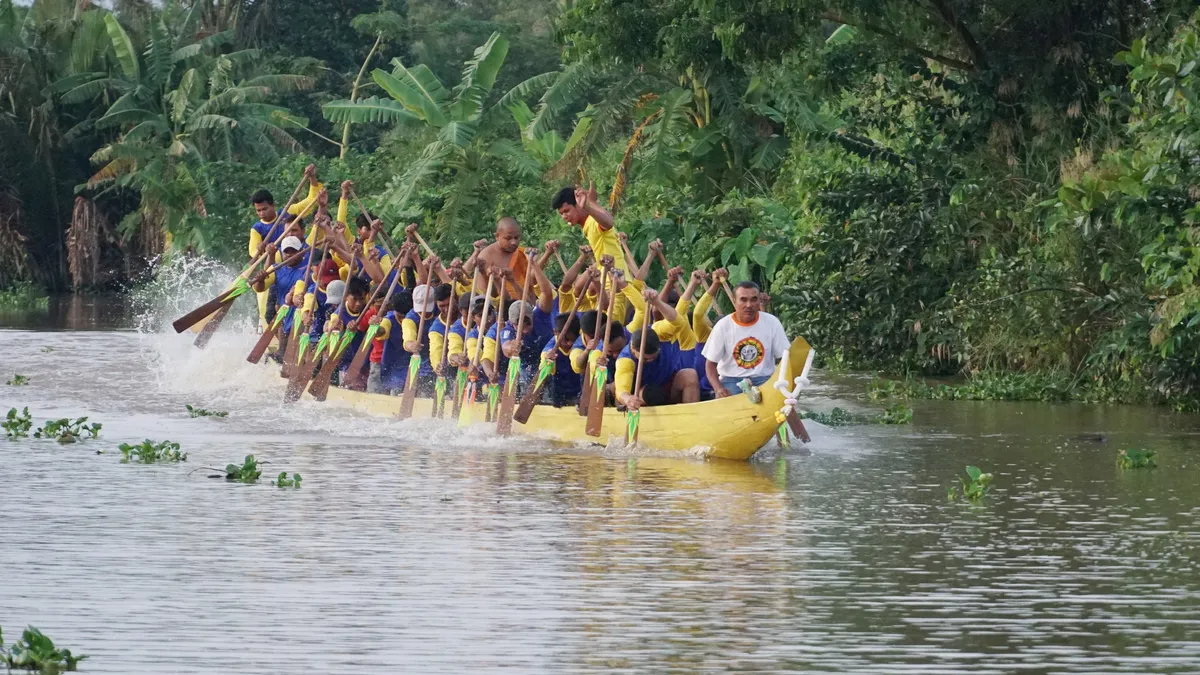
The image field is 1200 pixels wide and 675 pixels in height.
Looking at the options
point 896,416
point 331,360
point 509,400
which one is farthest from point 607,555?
point 331,360

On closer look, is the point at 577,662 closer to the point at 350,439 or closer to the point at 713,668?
the point at 713,668

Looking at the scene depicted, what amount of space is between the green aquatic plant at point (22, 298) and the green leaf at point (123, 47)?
184 inches

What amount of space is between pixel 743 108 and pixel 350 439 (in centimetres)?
1056

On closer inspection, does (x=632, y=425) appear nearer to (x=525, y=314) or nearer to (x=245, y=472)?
(x=525, y=314)

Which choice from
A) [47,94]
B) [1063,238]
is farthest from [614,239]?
[47,94]

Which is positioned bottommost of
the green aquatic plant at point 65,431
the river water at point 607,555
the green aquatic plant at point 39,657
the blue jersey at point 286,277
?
the green aquatic plant at point 39,657

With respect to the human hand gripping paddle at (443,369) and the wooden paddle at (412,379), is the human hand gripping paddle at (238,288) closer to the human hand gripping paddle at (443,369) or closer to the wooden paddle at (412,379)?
the wooden paddle at (412,379)

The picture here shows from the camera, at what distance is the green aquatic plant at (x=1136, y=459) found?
1234cm

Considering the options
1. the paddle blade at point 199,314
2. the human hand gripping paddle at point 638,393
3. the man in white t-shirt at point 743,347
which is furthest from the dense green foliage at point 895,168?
the paddle blade at point 199,314

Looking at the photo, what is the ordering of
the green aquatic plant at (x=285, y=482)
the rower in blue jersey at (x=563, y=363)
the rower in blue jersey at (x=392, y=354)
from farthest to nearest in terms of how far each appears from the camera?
the rower in blue jersey at (x=392, y=354) → the rower in blue jersey at (x=563, y=363) → the green aquatic plant at (x=285, y=482)

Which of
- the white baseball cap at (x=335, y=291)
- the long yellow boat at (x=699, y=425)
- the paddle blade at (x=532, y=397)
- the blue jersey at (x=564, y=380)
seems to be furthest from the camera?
the white baseball cap at (x=335, y=291)

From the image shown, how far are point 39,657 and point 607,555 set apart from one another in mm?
3250

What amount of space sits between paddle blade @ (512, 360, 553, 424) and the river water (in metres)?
0.23

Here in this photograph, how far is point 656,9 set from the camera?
19.1m
